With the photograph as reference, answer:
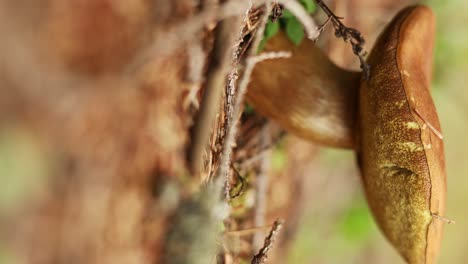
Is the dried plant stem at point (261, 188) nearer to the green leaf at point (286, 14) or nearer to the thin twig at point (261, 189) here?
the thin twig at point (261, 189)

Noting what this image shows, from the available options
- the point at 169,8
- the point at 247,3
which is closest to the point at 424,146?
the point at 247,3

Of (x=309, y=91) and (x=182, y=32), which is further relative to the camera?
(x=182, y=32)

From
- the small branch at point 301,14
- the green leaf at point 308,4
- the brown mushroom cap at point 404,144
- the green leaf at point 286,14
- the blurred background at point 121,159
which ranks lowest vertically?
the brown mushroom cap at point 404,144

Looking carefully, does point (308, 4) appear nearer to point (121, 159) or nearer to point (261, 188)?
point (261, 188)

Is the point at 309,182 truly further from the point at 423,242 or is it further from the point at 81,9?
the point at 81,9

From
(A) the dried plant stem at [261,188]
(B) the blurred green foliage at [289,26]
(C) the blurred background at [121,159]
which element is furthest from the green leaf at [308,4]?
(C) the blurred background at [121,159]

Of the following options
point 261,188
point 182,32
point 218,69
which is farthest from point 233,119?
point 182,32
